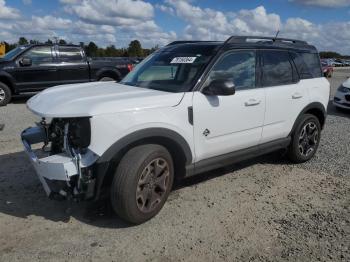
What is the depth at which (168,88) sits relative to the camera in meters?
4.21

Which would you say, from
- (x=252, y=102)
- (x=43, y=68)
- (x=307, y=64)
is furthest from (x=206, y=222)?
(x=43, y=68)

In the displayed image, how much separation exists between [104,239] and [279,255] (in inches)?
62.5

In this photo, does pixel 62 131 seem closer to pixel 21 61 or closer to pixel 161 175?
pixel 161 175

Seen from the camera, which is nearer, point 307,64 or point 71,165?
point 71,165

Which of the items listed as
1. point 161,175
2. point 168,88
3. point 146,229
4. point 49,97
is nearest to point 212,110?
point 168,88

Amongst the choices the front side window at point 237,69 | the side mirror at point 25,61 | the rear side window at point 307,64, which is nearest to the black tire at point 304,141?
the rear side window at point 307,64

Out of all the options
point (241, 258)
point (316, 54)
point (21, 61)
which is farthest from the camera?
point (21, 61)

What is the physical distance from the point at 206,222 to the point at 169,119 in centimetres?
112

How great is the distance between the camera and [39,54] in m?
11.5

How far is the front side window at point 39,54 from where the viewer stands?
451 inches

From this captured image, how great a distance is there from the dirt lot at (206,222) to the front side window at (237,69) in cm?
133

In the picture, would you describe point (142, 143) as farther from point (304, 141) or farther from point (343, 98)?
point (343, 98)

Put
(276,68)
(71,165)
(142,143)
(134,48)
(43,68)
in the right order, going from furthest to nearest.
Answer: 1. (134,48)
2. (43,68)
3. (276,68)
4. (142,143)
5. (71,165)

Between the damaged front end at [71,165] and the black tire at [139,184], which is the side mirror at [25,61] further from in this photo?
the black tire at [139,184]
